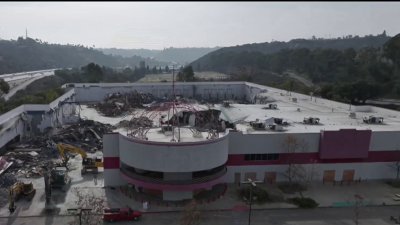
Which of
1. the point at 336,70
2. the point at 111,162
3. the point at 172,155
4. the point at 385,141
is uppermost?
the point at 336,70

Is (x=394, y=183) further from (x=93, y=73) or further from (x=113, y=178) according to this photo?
(x=93, y=73)

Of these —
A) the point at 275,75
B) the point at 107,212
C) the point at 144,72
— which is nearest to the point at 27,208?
the point at 107,212

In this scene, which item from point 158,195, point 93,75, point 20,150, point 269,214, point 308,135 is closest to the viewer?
point 269,214

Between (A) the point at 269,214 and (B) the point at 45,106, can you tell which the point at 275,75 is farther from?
(A) the point at 269,214

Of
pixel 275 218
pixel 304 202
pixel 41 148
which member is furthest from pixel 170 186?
pixel 41 148

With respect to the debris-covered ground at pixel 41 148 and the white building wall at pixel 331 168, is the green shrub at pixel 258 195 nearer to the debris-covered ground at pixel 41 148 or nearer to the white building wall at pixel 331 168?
the white building wall at pixel 331 168

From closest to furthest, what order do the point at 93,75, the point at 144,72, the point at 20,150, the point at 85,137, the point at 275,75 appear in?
the point at 20,150, the point at 85,137, the point at 93,75, the point at 275,75, the point at 144,72
